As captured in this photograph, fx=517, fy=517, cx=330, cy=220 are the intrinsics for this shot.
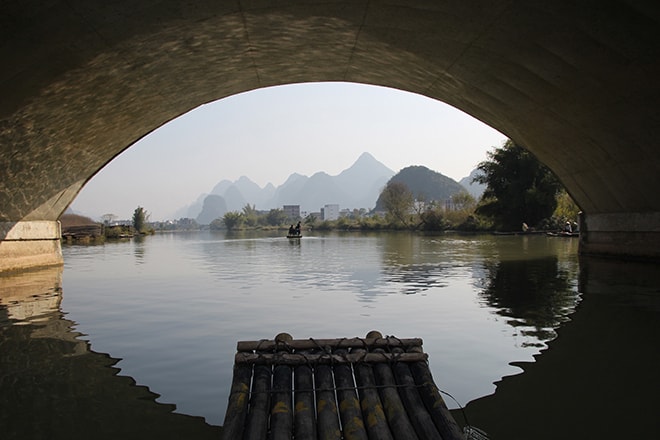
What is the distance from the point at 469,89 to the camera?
56.0ft

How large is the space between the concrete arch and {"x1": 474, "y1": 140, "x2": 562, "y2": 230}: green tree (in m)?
39.5

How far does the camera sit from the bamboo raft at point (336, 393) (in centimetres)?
420

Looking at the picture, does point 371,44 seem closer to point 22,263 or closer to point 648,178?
point 648,178

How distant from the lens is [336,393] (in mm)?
4723

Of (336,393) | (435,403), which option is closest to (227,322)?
(336,393)

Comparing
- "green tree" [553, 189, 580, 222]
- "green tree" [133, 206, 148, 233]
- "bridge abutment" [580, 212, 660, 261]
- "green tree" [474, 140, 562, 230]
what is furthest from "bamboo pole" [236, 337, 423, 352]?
"green tree" [133, 206, 148, 233]

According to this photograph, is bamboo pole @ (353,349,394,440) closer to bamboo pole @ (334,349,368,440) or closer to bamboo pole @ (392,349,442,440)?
bamboo pole @ (334,349,368,440)

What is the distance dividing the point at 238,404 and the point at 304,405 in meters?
0.57

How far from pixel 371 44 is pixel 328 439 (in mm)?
12538

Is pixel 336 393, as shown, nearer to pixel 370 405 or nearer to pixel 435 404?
pixel 370 405

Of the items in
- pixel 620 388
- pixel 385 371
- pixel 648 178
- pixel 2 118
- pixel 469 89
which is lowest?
pixel 620 388

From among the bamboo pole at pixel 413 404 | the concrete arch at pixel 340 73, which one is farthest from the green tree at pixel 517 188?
the bamboo pole at pixel 413 404

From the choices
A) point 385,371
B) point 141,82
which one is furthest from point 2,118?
point 385,371

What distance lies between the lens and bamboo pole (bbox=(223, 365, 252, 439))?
4148 millimetres
